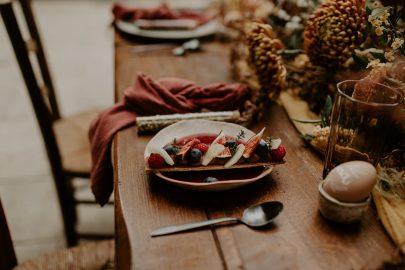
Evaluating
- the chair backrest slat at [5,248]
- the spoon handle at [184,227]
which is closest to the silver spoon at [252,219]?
the spoon handle at [184,227]

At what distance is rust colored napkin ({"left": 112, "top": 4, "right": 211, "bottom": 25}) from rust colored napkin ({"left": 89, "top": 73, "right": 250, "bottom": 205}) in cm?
64

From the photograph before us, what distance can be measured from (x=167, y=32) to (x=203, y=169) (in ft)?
3.15

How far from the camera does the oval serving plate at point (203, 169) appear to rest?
770 millimetres

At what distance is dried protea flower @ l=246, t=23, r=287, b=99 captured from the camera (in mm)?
1052

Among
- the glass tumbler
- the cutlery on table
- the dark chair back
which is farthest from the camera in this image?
the cutlery on table

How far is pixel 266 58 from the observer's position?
1.05 metres

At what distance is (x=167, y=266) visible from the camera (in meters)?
0.64

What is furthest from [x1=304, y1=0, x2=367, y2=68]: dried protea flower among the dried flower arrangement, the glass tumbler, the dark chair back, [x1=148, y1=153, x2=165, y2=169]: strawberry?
the dark chair back

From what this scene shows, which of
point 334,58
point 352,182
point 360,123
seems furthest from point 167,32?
point 352,182

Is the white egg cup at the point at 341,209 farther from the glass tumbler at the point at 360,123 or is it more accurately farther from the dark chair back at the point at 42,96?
the dark chair back at the point at 42,96

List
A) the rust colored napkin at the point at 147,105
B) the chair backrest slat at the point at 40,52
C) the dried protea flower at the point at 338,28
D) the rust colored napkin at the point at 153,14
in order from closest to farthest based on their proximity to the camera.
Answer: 1. the dried protea flower at the point at 338,28
2. the rust colored napkin at the point at 147,105
3. the rust colored napkin at the point at 153,14
4. the chair backrest slat at the point at 40,52

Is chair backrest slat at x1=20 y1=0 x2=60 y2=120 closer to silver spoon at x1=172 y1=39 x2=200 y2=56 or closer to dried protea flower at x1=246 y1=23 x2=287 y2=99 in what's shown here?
silver spoon at x1=172 y1=39 x2=200 y2=56

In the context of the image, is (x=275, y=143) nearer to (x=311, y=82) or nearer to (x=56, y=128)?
(x=311, y=82)

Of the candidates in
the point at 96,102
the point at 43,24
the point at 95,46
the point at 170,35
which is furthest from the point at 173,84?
the point at 43,24
